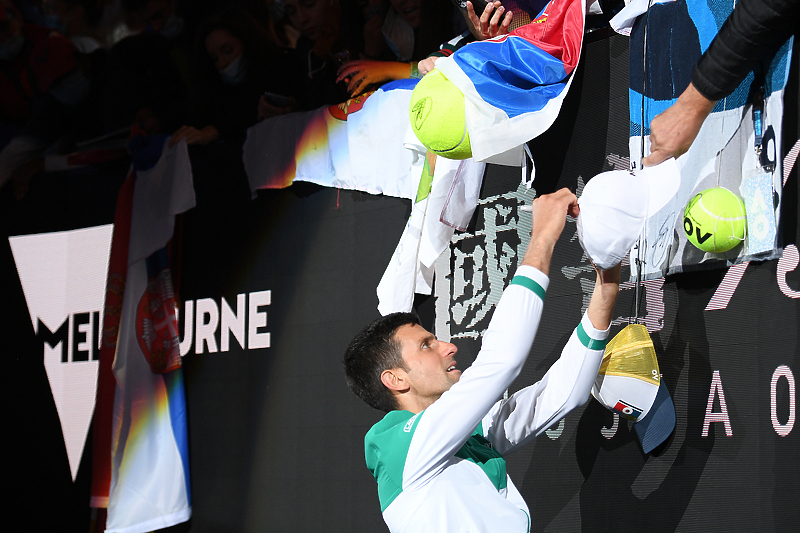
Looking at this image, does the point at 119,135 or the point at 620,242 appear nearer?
the point at 620,242

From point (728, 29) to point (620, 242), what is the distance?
67 centimetres

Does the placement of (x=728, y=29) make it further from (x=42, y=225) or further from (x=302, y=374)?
(x=42, y=225)

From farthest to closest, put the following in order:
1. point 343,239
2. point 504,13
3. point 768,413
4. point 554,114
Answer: point 343,239 < point 504,13 < point 554,114 < point 768,413

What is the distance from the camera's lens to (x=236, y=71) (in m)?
3.48

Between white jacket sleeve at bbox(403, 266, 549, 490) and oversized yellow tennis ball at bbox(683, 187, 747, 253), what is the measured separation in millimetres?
666

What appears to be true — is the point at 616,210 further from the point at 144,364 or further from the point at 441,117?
the point at 144,364

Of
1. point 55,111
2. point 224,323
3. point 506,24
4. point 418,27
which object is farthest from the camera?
point 55,111

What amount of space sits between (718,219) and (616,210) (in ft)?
1.55

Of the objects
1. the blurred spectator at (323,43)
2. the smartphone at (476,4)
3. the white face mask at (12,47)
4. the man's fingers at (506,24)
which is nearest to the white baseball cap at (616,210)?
the man's fingers at (506,24)

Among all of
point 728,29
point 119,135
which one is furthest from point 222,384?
point 728,29

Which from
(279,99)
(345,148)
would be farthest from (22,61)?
(345,148)

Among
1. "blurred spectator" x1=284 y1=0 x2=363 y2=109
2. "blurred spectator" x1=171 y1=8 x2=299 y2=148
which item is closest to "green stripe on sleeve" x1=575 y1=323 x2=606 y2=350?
"blurred spectator" x1=284 y1=0 x2=363 y2=109

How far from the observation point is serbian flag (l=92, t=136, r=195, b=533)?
11.1ft

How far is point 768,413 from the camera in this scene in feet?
6.10
